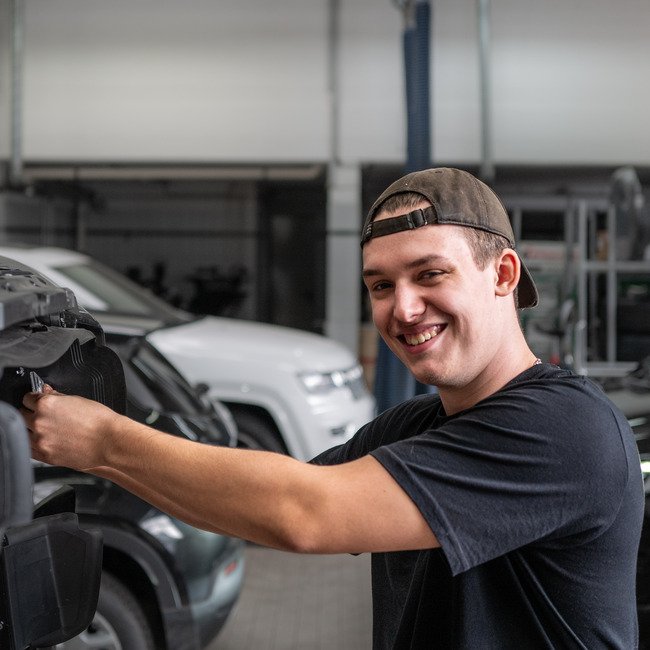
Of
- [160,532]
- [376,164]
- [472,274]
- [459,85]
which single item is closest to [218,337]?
[160,532]

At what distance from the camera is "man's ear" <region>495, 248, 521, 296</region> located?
1.38 meters

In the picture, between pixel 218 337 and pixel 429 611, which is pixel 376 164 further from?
→ pixel 429 611

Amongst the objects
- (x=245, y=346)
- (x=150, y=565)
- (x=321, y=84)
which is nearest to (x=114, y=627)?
(x=150, y=565)

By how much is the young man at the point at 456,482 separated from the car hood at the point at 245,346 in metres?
3.63

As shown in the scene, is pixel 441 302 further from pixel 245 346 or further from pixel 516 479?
pixel 245 346

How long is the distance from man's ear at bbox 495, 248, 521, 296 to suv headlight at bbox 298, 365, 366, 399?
3.74 meters

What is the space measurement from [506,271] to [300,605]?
333 cm

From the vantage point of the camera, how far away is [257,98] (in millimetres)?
10234

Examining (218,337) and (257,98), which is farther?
(257,98)

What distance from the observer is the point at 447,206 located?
131cm

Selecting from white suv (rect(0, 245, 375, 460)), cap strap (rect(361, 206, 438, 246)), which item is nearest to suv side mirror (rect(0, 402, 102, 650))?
cap strap (rect(361, 206, 438, 246))

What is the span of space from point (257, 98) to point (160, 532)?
8.23 meters

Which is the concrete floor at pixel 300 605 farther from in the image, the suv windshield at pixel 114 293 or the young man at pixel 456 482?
the young man at pixel 456 482

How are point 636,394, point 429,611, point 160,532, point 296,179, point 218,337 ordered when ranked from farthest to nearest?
point 296,179 < point 218,337 < point 636,394 < point 160,532 < point 429,611
